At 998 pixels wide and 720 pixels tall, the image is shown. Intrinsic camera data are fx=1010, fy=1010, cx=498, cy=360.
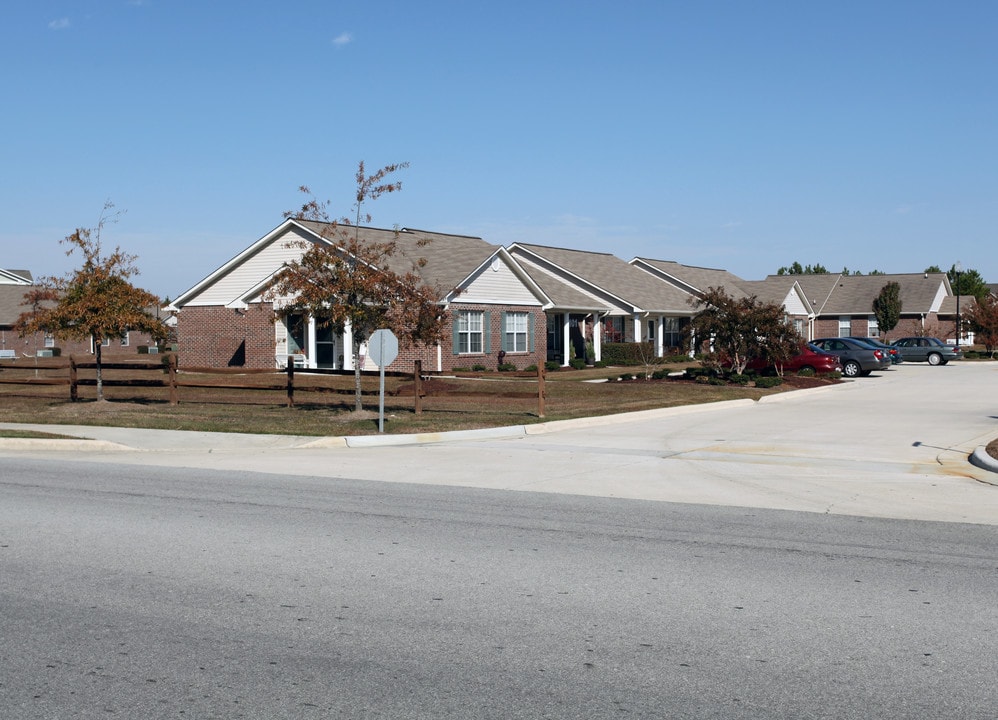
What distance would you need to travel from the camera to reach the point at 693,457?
1652 centimetres

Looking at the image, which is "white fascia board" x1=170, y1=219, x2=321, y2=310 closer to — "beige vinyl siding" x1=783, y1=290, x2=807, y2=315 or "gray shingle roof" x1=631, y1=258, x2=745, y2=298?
"gray shingle roof" x1=631, y1=258, x2=745, y2=298

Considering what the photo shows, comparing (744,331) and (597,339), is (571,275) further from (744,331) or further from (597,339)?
(744,331)

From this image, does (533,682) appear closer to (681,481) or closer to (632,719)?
(632,719)

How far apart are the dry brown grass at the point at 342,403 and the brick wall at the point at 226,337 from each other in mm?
4562

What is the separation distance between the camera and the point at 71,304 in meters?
23.8

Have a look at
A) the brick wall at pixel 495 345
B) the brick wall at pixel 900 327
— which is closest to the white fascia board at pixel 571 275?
the brick wall at pixel 495 345

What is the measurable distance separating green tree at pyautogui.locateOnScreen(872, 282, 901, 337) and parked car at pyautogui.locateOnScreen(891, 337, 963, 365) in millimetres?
18605

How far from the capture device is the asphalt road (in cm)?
543

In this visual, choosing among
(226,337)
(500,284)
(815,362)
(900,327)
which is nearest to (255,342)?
(226,337)

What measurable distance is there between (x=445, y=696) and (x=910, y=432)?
1681 cm

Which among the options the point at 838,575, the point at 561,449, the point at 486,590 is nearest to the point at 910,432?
the point at 561,449

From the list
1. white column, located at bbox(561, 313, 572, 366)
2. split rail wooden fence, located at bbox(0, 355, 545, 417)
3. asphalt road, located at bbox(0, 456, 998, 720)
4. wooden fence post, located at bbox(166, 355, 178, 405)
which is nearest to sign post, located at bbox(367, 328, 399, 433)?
Result: split rail wooden fence, located at bbox(0, 355, 545, 417)

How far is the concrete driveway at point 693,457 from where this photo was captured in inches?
496

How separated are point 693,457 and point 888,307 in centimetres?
5771
